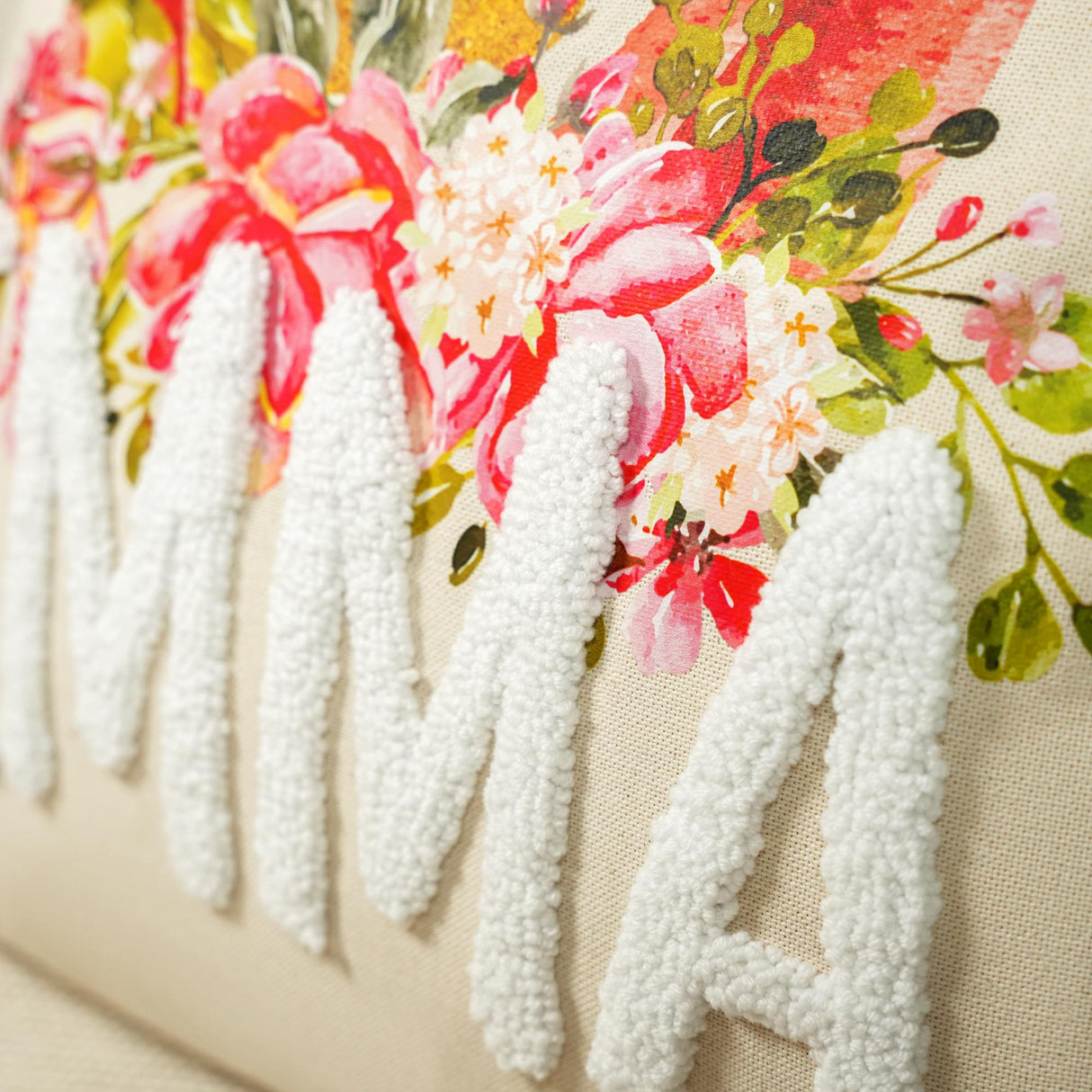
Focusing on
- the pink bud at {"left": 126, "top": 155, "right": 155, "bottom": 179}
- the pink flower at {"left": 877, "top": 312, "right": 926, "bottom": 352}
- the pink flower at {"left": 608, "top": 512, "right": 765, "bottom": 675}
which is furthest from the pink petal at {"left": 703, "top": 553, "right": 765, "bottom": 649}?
the pink bud at {"left": 126, "top": 155, "right": 155, "bottom": 179}

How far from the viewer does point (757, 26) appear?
43cm

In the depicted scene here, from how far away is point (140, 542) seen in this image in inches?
23.6

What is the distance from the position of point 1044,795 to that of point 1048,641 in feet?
0.18

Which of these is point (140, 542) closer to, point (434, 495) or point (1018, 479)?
point (434, 495)

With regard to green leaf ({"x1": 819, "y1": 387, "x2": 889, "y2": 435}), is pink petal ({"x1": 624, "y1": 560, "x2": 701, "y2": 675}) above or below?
below

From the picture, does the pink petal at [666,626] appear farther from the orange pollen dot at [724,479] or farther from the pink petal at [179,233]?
the pink petal at [179,233]

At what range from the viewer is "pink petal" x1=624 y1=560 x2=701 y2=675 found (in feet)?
1.41

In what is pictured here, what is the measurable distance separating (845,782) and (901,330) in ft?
0.57

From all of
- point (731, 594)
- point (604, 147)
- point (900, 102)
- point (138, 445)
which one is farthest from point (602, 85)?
point (138, 445)

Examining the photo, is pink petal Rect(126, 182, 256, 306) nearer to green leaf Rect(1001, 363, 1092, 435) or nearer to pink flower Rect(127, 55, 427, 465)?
pink flower Rect(127, 55, 427, 465)

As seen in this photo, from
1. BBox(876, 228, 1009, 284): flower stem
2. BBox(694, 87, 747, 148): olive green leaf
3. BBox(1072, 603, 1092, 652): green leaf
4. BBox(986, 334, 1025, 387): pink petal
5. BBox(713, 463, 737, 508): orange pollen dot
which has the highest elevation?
BBox(694, 87, 747, 148): olive green leaf

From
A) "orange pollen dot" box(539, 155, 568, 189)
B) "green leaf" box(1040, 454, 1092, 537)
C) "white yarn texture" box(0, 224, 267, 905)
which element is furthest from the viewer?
"white yarn texture" box(0, 224, 267, 905)

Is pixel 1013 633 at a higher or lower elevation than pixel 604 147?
lower

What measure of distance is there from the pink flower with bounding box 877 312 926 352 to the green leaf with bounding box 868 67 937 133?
7cm
